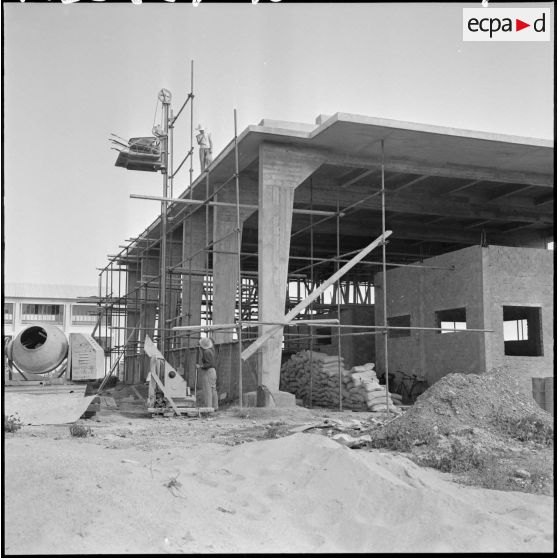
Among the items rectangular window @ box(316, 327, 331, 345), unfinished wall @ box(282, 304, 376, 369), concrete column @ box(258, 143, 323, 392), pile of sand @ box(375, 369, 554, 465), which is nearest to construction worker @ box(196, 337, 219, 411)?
concrete column @ box(258, 143, 323, 392)

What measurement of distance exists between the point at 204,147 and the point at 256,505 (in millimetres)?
13614

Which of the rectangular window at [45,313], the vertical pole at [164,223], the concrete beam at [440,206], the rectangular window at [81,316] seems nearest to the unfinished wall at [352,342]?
the concrete beam at [440,206]

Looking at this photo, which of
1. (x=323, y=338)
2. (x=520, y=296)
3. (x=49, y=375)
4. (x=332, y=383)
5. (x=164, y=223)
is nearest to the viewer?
(x=49, y=375)

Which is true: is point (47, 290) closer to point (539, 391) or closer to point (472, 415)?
point (539, 391)

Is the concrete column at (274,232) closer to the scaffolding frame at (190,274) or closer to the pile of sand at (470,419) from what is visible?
the scaffolding frame at (190,274)

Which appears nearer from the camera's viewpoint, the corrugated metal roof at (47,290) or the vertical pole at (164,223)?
the vertical pole at (164,223)

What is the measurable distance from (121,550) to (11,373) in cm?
869

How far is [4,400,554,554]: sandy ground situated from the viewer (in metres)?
4.84

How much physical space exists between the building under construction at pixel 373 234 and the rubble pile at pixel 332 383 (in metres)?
0.72

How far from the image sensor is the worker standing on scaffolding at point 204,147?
1800 centimetres

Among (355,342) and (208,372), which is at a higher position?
(355,342)

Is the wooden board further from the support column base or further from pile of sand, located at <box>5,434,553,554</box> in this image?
pile of sand, located at <box>5,434,553,554</box>

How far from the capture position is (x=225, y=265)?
18.0 metres

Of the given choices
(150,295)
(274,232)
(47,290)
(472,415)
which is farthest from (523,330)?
(47,290)
